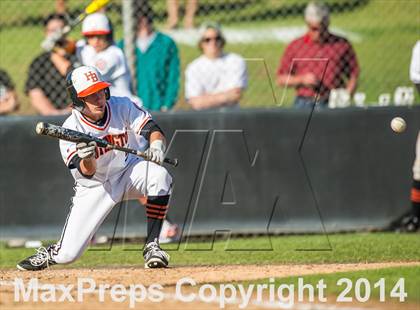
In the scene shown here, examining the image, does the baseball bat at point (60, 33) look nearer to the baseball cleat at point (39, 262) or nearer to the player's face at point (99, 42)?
the player's face at point (99, 42)

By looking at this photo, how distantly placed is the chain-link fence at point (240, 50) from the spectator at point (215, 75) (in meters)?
0.01

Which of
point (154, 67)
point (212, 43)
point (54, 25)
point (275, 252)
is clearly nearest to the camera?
point (275, 252)

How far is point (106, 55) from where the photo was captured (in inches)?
478

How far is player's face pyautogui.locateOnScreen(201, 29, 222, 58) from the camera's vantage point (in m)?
12.8

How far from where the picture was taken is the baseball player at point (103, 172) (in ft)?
30.5

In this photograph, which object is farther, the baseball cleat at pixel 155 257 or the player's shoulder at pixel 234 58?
the player's shoulder at pixel 234 58

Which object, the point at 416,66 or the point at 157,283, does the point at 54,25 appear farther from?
the point at 157,283

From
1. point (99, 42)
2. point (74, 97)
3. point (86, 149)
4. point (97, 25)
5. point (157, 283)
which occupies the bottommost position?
point (157, 283)

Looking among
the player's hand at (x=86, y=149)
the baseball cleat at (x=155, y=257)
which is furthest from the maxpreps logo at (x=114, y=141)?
the baseball cleat at (x=155, y=257)

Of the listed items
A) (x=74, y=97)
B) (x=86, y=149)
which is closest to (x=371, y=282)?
(x=86, y=149)

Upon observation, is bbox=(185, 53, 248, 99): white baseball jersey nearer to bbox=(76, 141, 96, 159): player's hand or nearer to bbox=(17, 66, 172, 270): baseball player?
bbox=(17, 66, 172, 270): baseball player

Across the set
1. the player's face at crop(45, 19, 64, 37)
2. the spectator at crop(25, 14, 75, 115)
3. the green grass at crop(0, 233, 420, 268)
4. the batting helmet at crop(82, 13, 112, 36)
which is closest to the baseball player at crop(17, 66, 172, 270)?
the green grass at crop(0, 233, 420, 268)

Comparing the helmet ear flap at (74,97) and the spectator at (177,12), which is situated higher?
the helmet ear flap at (74,97)

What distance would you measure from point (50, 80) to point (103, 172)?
3684 millimetres
